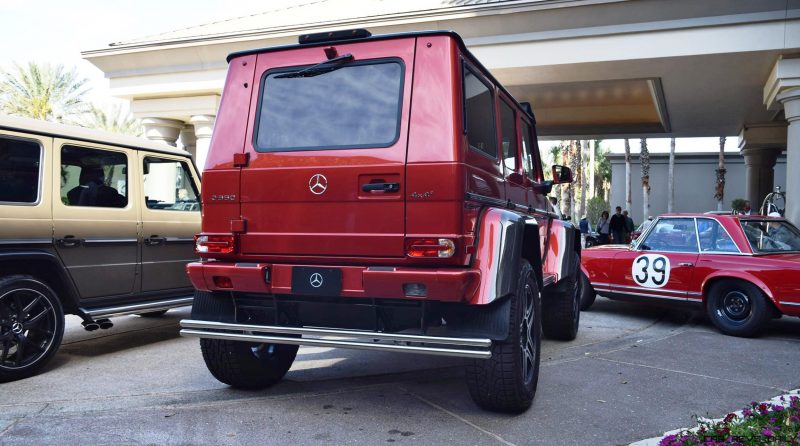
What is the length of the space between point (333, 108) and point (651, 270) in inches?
224

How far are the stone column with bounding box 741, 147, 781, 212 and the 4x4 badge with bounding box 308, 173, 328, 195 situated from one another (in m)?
20.0

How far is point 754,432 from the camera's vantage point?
3.31 meters

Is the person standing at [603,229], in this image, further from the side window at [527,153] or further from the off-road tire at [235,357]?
the off-road tire at [235,357]

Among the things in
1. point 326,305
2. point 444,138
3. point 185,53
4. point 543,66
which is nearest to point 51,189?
point 326,305

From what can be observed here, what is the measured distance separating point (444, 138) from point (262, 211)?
1226mm

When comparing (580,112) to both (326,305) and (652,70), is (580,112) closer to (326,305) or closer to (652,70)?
(652,70)

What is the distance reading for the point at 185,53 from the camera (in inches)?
606

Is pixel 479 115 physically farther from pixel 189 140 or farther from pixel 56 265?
pixel 189 140

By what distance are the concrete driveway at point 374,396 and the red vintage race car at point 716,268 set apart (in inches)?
18.2

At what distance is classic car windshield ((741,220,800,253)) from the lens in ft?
24.5

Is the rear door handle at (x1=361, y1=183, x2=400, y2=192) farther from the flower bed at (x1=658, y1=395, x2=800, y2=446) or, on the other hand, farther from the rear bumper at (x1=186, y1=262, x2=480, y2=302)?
the flower bed at (x1=658, y1=395, x2=800, y2=446)

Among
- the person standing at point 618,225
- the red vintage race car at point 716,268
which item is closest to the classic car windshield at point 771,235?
the red vintage race car at point 716,268

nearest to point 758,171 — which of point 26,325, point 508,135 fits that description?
point 508,135

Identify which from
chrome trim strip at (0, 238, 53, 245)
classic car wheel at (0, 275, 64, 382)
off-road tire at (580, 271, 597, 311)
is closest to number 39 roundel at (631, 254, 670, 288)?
off-road tire at (580, 271, 597, 311)
